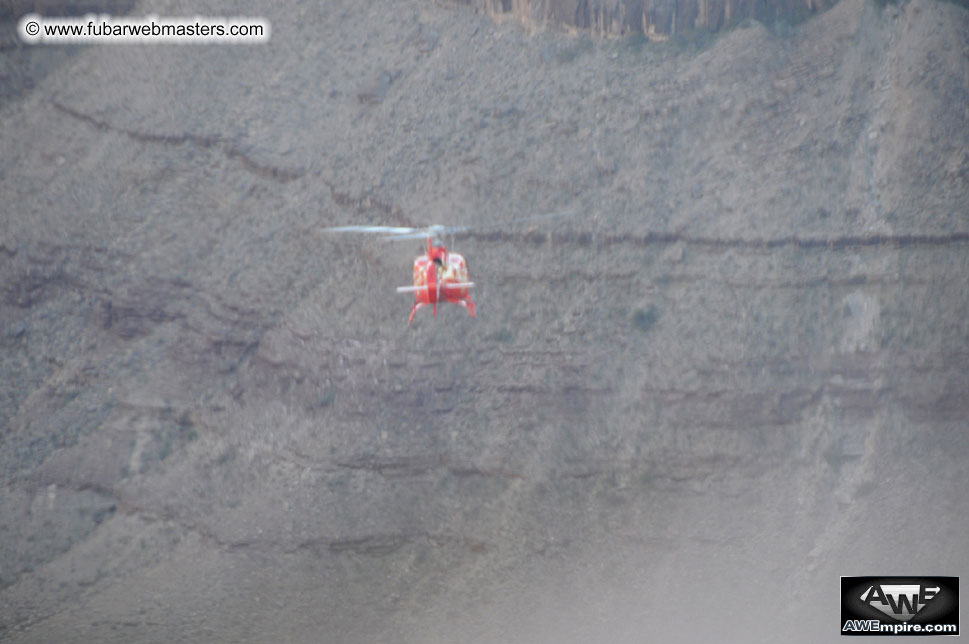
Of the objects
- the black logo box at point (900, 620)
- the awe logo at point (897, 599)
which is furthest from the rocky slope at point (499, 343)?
the awe logo at point (897, 599)

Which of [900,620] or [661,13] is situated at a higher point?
[661,13]

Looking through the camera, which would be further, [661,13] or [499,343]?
[661,13]

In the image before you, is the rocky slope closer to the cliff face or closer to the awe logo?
the cliff face

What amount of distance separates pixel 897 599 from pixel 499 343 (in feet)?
50.7

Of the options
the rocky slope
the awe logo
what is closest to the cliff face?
the rocky slope

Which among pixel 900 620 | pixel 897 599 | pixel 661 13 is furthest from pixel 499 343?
pixel 900 620

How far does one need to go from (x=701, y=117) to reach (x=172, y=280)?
20109 mm

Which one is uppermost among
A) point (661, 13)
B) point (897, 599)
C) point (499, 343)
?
point (661, 13)

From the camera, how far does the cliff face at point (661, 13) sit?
173 ft

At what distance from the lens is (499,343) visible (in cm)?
4972

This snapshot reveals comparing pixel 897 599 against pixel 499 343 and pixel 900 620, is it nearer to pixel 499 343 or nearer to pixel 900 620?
pixel 900 620

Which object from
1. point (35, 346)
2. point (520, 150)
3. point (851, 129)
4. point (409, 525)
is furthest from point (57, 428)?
point (851, 129)

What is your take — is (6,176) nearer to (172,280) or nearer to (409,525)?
(172,280)

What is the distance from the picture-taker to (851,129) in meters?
51.4
